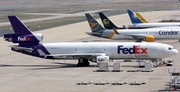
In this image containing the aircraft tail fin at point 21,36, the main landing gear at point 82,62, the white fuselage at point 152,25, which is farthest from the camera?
the white fuselage at point 152,25

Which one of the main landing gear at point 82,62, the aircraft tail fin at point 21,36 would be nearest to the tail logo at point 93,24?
the aircraft tail fin at point 21,36

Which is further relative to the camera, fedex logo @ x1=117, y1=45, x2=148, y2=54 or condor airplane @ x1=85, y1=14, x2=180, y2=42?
condor airplane @ x1=85, y1=14, x2=180, y2=42

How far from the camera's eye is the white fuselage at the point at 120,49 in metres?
71.0

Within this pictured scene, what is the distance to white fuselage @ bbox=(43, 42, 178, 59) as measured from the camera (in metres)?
71.0

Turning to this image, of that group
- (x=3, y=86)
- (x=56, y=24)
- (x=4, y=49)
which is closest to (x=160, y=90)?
(x=3, y=86)

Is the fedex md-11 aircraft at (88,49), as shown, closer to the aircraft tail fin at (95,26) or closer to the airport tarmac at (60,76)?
the airport tarmac at (60,76)

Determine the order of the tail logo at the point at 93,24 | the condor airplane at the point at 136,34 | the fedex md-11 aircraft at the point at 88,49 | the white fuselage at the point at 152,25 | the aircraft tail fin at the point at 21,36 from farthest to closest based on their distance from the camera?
the white fuselage at the point at 152,25, the condor airplane at the point at 136,34, the tail logo at the point at 93,24, the aircraft tail fin at the point at 21,36, the fedex md-11 aircraft at the point at 88,49

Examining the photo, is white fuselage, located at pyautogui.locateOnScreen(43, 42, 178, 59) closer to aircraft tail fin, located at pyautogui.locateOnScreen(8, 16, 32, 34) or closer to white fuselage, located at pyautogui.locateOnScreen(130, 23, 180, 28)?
aircraft tail fin, located at pyautogui.locateOnScreen(8, 16, 32, 34)

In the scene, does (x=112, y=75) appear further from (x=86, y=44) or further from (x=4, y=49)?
(x=4, y=49)

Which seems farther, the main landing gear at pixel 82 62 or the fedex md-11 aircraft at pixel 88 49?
the main landing gear at pixel 82 62

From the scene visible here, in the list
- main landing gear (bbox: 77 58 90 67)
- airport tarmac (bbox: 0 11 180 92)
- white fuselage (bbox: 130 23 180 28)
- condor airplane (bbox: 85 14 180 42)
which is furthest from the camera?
white fuselage (bbox: 130 23 180 28)

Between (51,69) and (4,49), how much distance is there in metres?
28.8

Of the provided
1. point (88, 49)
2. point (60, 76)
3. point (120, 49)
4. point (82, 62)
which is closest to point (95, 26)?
point (88, 49)

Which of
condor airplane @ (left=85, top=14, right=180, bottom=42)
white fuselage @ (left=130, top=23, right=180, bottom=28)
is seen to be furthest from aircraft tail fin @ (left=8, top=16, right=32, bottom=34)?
white fuselage @ (left=130, top=23, right=180, bottom=28)
